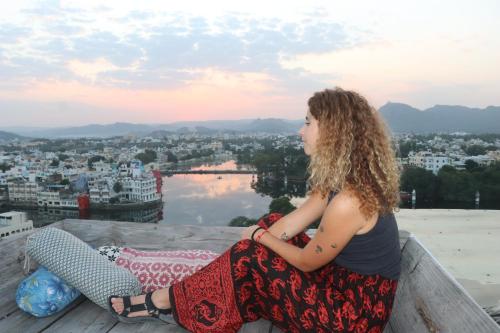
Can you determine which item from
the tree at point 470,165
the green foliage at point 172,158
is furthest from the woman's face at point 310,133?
the green foliage at point 172,158

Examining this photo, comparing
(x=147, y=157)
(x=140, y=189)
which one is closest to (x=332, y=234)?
(x=140, y=189)

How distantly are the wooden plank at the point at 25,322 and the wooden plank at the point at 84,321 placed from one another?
16mm

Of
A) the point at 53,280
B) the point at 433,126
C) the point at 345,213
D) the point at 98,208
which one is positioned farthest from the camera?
the point at 433,126

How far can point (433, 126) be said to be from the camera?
240 ft

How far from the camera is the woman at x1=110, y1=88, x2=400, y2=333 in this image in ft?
2.89

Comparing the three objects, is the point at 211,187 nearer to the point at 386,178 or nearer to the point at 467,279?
the point at 467,279

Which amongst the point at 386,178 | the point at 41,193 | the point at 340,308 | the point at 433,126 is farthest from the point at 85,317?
the point at 433,126

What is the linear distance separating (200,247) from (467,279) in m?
3.76

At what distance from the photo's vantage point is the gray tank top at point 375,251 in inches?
35.6

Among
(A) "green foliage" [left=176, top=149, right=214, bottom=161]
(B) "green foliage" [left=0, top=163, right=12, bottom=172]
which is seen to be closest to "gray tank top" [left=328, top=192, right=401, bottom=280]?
(B) "green foliage" [left=0, top=163, right=12, bottom=172]

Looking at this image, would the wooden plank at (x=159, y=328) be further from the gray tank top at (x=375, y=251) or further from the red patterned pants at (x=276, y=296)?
the gray tank top at (x=375, y=251)

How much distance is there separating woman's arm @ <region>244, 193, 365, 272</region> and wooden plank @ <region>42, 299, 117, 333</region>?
513 millimetres

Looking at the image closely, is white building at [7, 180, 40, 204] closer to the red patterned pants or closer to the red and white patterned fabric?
the red and white patterned fabric

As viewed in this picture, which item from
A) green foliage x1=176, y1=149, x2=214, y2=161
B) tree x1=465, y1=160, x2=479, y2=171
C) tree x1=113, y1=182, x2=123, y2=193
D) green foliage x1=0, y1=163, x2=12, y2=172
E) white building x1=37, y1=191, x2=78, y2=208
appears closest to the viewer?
tree x1=465, y1=160, x2=479, y2=171
